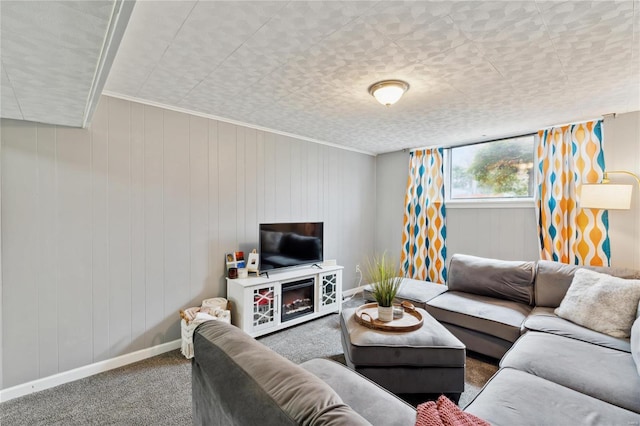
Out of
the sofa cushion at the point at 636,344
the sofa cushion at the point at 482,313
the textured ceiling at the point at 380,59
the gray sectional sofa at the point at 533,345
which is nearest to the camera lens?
the gray sectional sofa at the point at 533,345

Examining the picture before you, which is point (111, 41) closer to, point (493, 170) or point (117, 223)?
point (117, 223)

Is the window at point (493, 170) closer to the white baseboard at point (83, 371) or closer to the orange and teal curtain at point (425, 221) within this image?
the orange and teal curtain at point (425, 221)

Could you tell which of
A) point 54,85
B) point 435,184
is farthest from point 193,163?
point 435,184

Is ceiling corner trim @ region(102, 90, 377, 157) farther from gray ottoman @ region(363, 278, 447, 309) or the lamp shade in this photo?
the lamp shade

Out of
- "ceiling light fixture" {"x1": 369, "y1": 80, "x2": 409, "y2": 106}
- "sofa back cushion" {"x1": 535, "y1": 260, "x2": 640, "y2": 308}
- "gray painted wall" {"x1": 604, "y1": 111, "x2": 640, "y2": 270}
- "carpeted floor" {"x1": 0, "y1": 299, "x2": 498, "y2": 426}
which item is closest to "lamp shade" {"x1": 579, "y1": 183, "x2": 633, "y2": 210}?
"gray painted wall" {"x1": 604, "y1": 111, "x2": 640, "y2": 270}

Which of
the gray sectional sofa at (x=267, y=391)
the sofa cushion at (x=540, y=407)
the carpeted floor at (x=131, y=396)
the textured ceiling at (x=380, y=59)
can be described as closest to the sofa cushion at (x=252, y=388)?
the gray sectional sofa at (x=267, y=391)

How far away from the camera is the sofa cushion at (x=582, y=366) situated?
59.2 inches

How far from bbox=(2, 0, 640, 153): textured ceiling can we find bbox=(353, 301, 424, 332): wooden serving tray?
189cm

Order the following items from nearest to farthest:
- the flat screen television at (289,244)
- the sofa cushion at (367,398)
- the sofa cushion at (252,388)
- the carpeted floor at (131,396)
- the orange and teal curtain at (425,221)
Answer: the sofa cushion at (252,388), the sofa cushion at (367,398), the carpeted floor at (131,396), the flat screen television at (289,244), the orange and teal curtain at (425,221)

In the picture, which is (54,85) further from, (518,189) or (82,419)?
(518,189)

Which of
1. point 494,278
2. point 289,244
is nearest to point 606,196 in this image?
point 494,278

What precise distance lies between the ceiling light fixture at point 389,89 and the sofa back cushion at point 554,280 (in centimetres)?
226

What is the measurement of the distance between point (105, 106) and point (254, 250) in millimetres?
1913

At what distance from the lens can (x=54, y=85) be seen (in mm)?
1595
